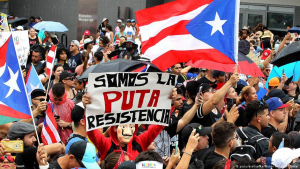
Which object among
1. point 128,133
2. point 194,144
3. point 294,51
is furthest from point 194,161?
point 294,51

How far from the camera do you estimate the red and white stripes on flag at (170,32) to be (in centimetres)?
776

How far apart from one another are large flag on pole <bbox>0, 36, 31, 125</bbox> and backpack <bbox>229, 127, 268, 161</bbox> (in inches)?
102

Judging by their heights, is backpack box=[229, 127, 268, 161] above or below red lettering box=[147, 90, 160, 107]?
below

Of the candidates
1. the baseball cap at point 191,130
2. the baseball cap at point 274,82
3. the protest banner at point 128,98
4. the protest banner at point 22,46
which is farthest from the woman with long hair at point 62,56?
the protest banner at point 128,98

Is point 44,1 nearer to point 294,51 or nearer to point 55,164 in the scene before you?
point 294,51

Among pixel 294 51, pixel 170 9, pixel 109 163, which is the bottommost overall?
pixel 109 163

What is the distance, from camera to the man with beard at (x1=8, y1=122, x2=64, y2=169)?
6594 mm

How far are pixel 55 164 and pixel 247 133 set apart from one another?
2619 mm

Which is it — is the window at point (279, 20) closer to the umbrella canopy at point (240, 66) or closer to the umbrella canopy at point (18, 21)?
the umbrella canopy at point (18, 21)

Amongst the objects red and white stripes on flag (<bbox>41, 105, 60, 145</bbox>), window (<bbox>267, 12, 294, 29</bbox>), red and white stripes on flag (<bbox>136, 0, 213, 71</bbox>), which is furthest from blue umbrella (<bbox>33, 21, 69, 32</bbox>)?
window (<bbox>267, 12, 294, 29</bbox>)

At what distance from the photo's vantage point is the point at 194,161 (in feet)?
20.3

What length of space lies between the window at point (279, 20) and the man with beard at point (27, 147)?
24.1 meters

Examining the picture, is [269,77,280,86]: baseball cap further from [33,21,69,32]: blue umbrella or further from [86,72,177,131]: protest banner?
[33,21,69,32]: blue umbrella

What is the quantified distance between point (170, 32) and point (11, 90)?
238 centimetres
